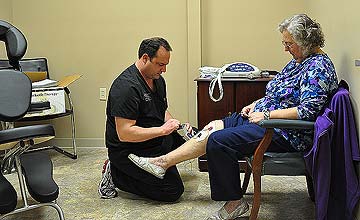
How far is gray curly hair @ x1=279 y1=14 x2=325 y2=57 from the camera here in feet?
7.48

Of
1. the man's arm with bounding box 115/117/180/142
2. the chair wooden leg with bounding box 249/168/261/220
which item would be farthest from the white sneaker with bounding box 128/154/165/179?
the chair wooden leg with bounding box 249/168/261/220

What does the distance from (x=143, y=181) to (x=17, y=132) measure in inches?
38.4

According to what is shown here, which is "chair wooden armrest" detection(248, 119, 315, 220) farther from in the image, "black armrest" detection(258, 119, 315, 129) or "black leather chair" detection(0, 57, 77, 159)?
"black leather chair" detection(0, 57, 77, 159)

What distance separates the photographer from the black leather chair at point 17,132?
1.94 metres

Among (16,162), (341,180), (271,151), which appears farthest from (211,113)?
(16,162)

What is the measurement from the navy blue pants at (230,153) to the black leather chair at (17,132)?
0.81 meters

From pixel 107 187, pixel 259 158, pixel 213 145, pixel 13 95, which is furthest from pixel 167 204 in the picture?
pixel 13 95

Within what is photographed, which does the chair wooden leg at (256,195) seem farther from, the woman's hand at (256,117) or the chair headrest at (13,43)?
the chair headrest at (13,43)

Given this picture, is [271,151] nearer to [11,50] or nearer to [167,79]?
[11,50]

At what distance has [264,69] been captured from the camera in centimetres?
385

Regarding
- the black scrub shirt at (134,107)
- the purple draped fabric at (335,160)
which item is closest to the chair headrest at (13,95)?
the black scrub shirt at (134,107)

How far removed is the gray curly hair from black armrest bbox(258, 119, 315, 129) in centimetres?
45

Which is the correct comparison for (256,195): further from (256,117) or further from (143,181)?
(143,181)

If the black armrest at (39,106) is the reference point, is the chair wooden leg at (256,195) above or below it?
below
